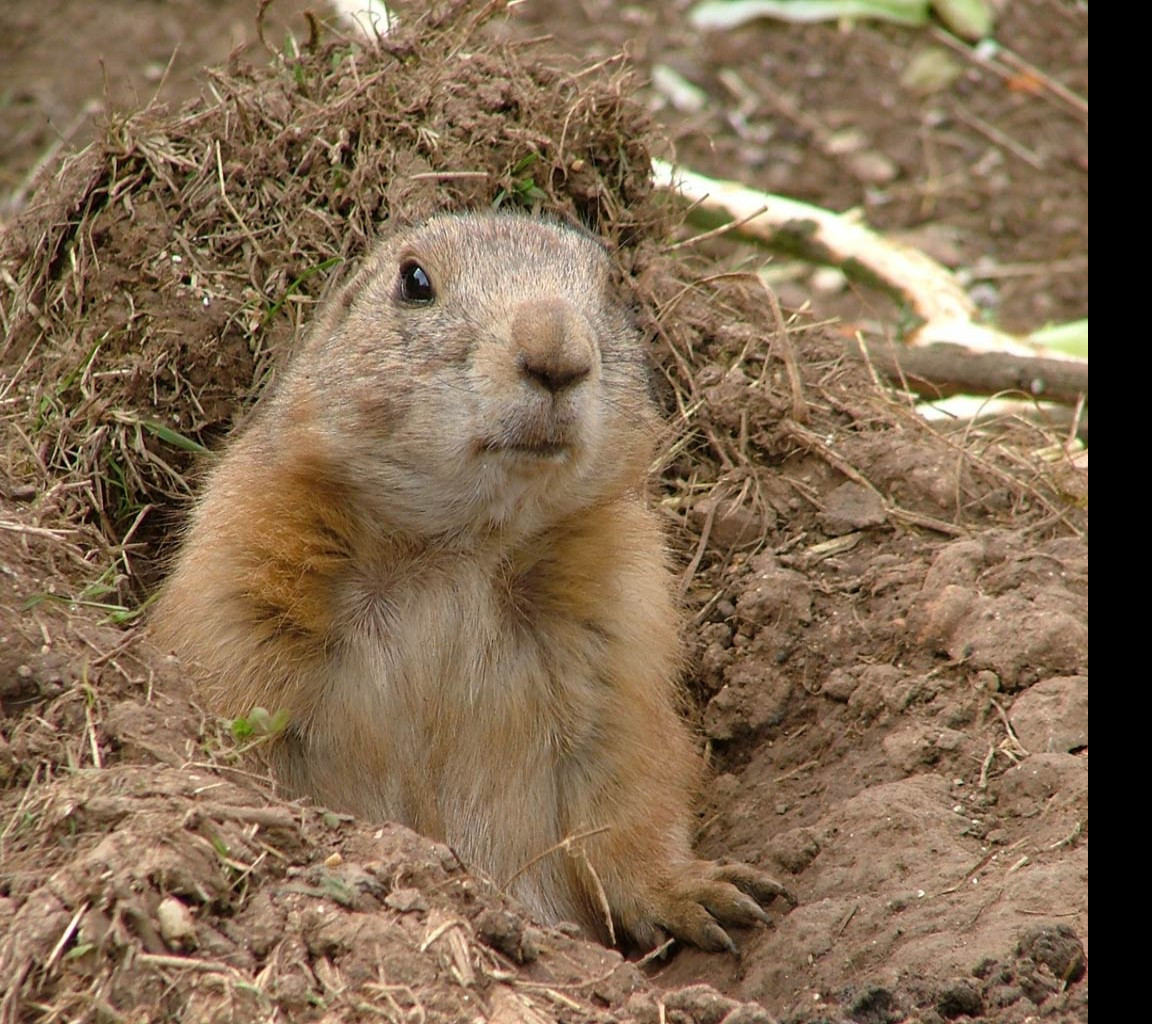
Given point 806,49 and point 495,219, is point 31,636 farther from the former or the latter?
point 806,49

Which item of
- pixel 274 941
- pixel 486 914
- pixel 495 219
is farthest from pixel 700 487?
pixel 274 941

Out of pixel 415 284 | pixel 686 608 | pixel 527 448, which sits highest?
pixel 415 284

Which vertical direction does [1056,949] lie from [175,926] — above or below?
below

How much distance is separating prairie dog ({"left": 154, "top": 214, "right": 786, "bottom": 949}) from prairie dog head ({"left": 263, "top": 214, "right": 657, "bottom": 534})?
0.01 metres

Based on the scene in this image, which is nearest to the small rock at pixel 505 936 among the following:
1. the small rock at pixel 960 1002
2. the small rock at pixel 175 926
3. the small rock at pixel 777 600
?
the small rock at pixel 175 926

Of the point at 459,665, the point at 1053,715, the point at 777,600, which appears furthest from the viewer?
the point at 777,600

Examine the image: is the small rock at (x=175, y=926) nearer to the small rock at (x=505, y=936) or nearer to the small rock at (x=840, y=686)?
the small rock at (x=505, y=936)

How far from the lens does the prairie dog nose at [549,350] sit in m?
4.06

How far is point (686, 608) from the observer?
601 centimetres

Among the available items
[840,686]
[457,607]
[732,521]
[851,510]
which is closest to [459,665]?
[457,607]

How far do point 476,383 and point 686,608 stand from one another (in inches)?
80.8

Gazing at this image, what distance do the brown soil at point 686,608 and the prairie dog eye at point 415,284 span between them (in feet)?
4.03

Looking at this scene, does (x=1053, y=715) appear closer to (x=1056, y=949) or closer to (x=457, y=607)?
(x=1056, y=949)

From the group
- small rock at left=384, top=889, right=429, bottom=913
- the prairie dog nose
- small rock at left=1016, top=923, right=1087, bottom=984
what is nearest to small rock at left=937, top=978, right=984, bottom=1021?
small rock at left=1016, top=923, right=1087, bottom=984
